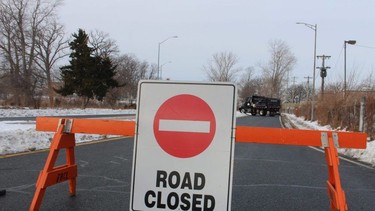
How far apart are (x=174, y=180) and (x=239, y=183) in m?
4.09

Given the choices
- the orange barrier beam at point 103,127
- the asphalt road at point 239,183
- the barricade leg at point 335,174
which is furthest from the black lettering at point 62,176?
the barricade leg at point 335,174

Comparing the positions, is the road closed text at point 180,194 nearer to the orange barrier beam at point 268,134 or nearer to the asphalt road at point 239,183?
the orange barrier beam at point 268,134

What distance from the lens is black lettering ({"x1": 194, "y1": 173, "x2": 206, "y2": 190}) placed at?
12.1 feet

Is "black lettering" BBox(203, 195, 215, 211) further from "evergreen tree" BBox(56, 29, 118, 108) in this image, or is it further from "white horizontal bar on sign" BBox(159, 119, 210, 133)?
"evergreen tree" BBox(56, 29, 118, 108)

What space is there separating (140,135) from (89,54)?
5581 centimetres

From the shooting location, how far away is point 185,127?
3.72 meters

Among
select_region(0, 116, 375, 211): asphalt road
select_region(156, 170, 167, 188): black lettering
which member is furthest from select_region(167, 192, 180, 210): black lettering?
select_region(0, 116, 375, 211): asphalt road

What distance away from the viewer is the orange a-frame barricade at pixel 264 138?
4105 millimetres

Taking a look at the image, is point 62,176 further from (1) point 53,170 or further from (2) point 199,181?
(2) point 199,181

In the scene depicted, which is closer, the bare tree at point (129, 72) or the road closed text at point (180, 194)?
the road closed text at point (180, 194)

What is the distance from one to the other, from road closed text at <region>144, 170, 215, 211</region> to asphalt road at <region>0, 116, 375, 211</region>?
2027 mm

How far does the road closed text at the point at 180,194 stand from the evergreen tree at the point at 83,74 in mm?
52913

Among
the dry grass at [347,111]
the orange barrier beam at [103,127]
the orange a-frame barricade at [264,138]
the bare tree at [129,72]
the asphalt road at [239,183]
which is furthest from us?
the bare tree at [129,72]

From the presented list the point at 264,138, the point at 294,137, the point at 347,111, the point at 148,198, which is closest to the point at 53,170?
the point at 148,198
